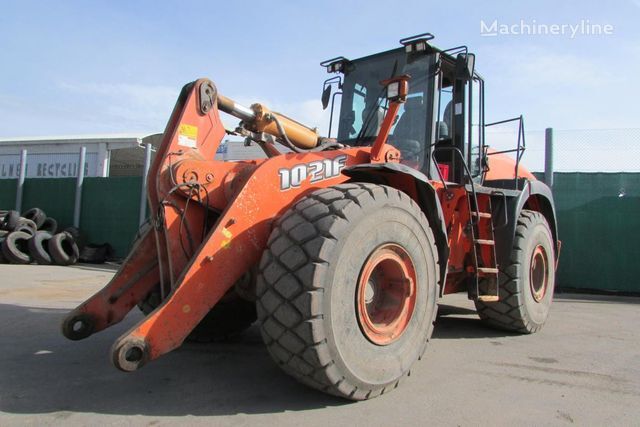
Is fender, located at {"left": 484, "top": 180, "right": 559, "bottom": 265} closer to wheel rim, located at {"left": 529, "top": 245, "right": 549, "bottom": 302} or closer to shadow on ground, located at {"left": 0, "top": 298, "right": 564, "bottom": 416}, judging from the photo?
wheel rim, located at {"left": 529, "top": 245, "right": 549, "bottom": 302}

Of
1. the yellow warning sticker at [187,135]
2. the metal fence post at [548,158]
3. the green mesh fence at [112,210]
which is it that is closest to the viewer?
the yellow warning sticker at [187,135]

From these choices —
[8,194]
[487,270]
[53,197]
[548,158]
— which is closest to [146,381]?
[487,270]

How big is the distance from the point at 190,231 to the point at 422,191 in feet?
5.84

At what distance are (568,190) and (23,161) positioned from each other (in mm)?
14487

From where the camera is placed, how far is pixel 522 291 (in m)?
5.27

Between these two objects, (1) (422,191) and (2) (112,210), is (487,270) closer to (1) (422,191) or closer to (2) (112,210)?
(1) (422,191)

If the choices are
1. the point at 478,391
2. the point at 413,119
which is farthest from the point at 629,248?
the point at 478,391

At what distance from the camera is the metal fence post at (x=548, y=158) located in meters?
9.89

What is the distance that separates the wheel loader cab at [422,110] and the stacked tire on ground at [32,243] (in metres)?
9.42

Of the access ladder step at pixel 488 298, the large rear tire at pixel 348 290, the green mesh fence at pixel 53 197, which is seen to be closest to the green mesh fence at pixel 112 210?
the green mesh fence at pixel 53 197

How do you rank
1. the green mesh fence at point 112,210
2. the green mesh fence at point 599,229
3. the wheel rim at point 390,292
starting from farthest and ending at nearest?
1. the green mesh fence at point 112,210
2. the green mesh fence at point 599,229
3. the wheel rim at point 390,292

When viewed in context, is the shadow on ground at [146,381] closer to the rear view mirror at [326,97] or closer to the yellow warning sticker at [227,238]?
the yellow warning sticker at [227,238]

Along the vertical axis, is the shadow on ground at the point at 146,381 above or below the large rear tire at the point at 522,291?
below

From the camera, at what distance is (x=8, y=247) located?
468 inches
